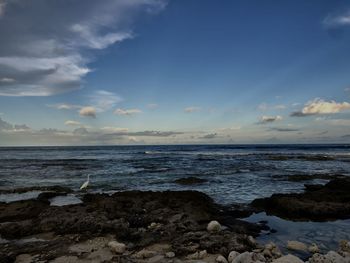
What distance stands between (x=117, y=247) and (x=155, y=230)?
175cm

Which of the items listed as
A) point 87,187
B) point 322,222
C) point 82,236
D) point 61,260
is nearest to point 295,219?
point 322,222

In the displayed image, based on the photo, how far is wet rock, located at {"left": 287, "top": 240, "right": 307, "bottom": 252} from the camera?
333 inches

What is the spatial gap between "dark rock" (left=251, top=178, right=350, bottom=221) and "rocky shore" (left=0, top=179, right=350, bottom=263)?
0.11 ft

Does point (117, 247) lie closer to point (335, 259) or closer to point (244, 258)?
point (244, 258)

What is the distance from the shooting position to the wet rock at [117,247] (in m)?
7.97

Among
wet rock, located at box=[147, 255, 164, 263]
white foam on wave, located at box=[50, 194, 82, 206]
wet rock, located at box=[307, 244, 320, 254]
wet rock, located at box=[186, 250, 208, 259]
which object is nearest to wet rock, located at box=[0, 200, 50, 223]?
white foam on wave, located at box=[50, 194, 82, 206]

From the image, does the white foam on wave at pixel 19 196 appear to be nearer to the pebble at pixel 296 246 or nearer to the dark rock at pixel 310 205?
the dark rock at pixel 310 205

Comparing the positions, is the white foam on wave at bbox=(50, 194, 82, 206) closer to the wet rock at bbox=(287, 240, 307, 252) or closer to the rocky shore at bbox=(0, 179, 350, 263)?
the rocky shore at bbox=(0, 179, 350, 263)

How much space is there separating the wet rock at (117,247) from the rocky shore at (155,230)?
0.02m

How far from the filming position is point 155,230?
959 cm

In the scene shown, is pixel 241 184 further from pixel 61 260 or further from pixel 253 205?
pixel 61 260

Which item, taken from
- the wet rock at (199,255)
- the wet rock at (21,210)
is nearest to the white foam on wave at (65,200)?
the wet rock at (21,210)

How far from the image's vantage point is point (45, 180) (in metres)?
23.9

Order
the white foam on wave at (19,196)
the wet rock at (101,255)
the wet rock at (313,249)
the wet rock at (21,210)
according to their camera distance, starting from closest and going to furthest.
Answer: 1. the wet rock at (101,255)
2. the wet rock at (313,249)
3. the wet rock at (21,210)
4. the white foam on wave at (19,196)
